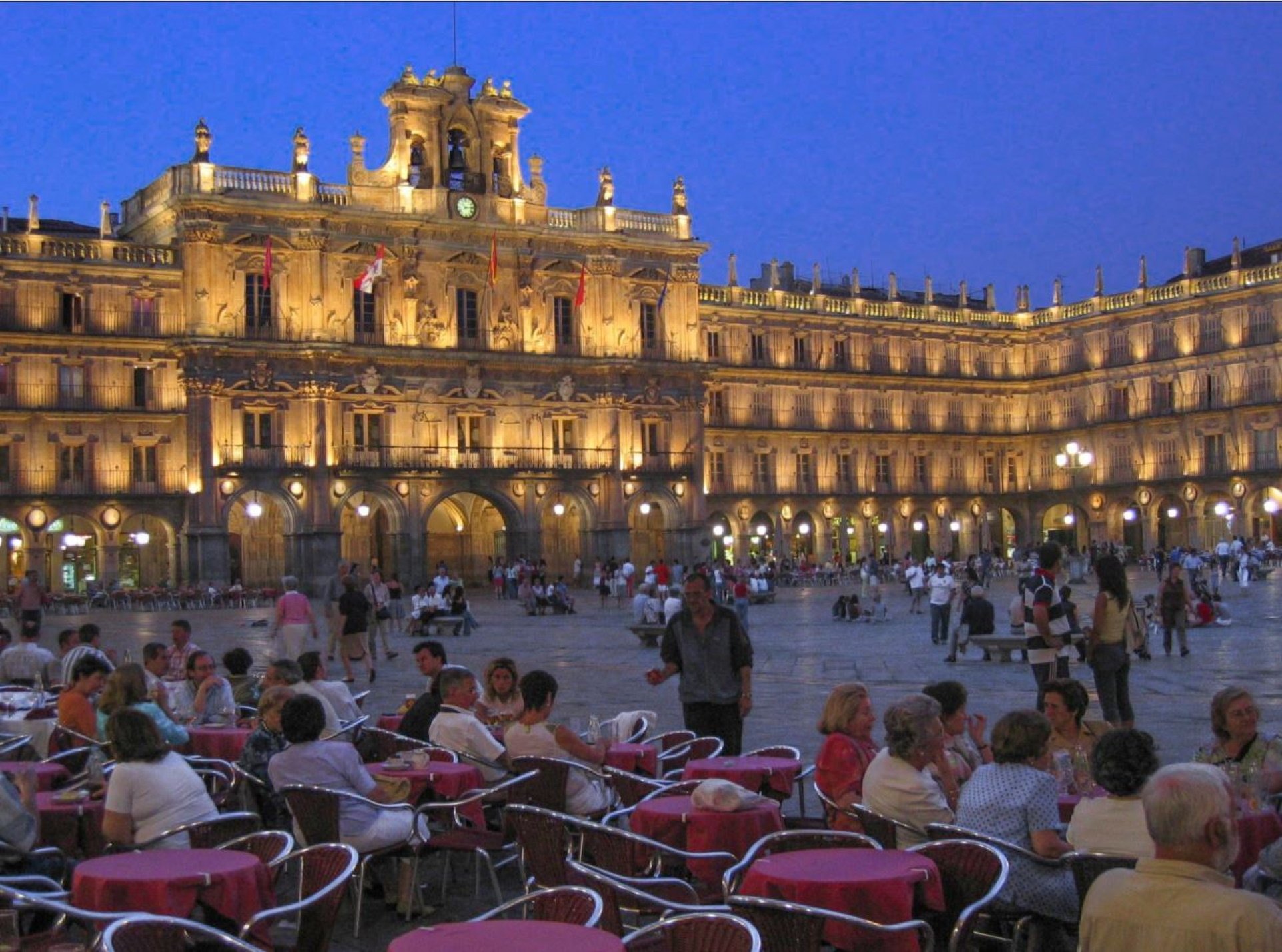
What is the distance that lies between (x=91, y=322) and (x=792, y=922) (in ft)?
150

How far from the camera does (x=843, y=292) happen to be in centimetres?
7112

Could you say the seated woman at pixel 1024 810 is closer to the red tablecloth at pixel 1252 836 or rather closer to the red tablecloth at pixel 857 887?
the red tablecloth at pixel 857 887

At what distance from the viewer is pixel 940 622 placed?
2689 centimetres

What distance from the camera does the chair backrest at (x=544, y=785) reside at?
8.86 m

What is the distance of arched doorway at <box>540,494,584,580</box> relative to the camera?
53.6 meters

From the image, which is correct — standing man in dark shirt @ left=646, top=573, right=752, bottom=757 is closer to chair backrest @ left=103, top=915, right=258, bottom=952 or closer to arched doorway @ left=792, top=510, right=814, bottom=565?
chair backrest @ left=103, top=915, right=258, bottom=952

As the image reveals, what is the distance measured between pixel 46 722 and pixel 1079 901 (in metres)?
7.50

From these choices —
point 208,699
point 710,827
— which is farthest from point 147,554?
point 710,827

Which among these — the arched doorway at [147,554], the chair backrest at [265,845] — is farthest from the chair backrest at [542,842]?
the arched doorway at [147,554]

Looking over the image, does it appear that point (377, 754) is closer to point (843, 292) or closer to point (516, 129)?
point (516, 129)

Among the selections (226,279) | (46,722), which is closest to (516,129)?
(226,279)

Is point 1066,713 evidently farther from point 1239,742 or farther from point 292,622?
point 292,622

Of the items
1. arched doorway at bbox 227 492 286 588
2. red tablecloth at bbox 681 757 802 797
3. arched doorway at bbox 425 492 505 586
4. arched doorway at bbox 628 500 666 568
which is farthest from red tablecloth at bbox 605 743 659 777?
arched doorway at bbox 628 500 666 568

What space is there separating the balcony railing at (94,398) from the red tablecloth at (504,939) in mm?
43913
